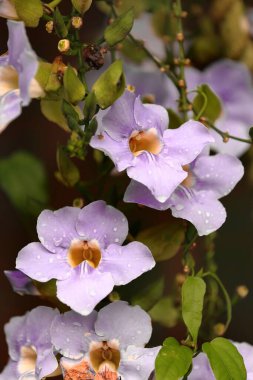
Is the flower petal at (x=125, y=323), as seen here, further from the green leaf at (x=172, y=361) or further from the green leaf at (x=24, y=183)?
the green leaf at (x=24, y=183)

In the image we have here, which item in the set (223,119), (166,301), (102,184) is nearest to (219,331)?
(166,301)

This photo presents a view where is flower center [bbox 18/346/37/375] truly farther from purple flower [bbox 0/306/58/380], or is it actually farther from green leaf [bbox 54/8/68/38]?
green leaf [bbox 54/8/68/38]

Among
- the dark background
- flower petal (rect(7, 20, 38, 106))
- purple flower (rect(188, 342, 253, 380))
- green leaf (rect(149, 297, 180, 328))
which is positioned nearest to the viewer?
flower petal (rect(7, 20, 38, 106))

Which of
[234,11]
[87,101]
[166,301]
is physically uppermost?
[87,101]

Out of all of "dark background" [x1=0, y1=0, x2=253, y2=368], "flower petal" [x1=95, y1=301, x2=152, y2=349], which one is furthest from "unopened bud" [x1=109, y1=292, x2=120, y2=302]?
"dark background" [x1=0, y1=0, x2=253, y2=368]

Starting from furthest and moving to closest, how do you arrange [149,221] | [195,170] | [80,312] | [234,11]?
[234,11] → [149,221] → [195,170] → [80,312]

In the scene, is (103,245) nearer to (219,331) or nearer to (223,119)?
(219,331)

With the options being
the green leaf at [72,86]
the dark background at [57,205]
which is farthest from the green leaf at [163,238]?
the dark background at [57,205]
